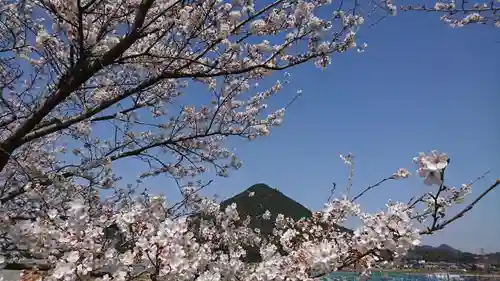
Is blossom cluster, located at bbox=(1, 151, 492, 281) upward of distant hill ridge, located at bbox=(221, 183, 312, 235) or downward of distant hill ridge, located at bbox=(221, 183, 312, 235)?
downward

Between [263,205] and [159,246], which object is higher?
[263,205]

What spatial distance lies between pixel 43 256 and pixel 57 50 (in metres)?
2.12

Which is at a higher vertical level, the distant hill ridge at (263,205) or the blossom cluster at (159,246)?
the distant hill ridge at (263,205)

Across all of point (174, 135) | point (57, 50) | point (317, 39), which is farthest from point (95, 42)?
point (174, 135)

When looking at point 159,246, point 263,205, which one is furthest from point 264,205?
point 159,246

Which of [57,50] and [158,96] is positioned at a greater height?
[158,96]

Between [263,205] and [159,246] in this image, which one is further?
[263,205]

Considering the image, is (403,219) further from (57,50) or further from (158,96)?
(158,96)

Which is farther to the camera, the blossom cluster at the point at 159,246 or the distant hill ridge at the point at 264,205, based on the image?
the distant hill ridge at the point at 264,205

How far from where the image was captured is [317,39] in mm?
3945

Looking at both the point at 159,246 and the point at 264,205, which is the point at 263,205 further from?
the point at 159,246

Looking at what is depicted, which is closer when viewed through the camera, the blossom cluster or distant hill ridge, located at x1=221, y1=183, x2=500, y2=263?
the blossom cluster

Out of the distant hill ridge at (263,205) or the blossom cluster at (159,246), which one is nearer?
the blossom cluster at (159,246)

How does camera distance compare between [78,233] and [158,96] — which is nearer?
[78,233]
